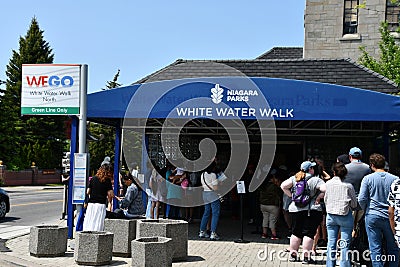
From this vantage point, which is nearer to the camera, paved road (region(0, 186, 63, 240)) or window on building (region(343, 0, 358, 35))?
paved road (region(0, 186, 63, 240))

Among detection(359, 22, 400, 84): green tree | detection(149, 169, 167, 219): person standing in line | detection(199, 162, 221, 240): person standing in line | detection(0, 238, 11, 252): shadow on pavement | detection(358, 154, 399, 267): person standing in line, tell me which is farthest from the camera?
detection(359, 22, 400, 84): green tree

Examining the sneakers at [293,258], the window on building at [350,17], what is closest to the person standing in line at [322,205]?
the sneakers at [293,258]

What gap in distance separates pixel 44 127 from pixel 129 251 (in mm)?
47330

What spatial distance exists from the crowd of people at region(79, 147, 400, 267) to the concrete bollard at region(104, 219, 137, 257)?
19 centimetres

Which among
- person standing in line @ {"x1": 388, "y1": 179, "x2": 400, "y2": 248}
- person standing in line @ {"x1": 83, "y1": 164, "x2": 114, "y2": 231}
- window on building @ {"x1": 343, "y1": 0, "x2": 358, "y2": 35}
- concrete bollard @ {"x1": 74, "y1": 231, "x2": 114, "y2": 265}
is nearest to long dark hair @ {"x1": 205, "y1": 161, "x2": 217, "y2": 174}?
person standing in line @ {"x1": 83, "y1": 164, "x2": 114, "y2": 231}

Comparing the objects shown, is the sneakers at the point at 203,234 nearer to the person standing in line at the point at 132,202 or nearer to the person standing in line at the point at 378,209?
the person standing in line at the point at 132,202

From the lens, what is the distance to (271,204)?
12.7 metres

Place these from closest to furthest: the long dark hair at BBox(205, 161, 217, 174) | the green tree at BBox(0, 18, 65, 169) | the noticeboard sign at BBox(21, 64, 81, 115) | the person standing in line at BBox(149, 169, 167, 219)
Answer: the noticeboard sign at BBox(21, 64, 81, 115)
the long dark hair at BBox(205, 161, 217, 174)
the person standing in line at BBox(149, 169, 167, 219)
the green tree at BBox(0, 18, 65, 169)

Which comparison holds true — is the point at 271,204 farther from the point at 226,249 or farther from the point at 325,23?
the point at 325,23

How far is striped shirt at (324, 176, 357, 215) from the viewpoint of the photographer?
8328 millimetres

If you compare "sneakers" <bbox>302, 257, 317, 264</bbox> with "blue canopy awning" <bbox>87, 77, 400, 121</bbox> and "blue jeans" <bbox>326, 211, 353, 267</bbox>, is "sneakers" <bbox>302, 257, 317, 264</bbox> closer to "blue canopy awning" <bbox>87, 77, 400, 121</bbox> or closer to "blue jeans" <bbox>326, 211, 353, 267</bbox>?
"blue jeans" <bbox>326, 211, 353, 267</bbox>

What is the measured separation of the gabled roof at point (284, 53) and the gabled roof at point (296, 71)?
1091 cm

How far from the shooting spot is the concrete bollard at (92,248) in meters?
9.50

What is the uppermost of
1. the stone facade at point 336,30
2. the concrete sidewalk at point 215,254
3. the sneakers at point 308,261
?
the stone facade at point 336,30
